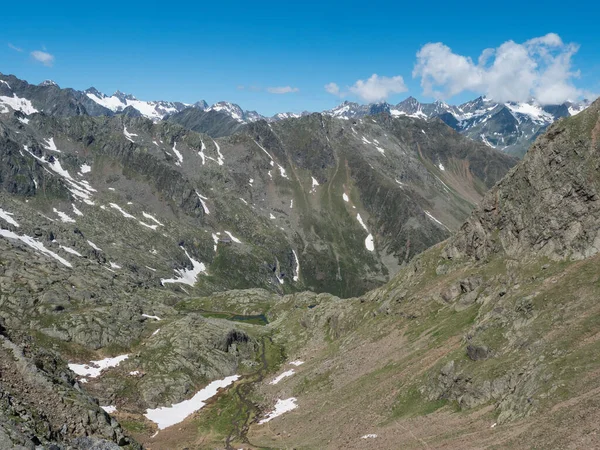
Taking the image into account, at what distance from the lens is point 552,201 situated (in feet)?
234

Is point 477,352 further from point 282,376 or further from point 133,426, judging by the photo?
point 133,426

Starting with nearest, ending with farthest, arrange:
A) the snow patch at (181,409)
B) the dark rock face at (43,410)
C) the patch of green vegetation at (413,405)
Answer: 1. the dark rock face at (43,410)
2. the patch of green vegetation at (413,405)
3. the snow patch at (181,409)

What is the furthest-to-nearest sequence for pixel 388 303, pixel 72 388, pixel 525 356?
pixel 388 303, pixel 525 356, pixel 72 388

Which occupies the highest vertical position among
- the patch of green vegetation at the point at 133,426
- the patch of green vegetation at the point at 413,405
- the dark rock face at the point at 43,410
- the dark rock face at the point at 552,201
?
the dark rock face at the point at 552,201

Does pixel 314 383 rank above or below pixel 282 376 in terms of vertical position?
above

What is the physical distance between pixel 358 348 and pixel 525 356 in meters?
37.5

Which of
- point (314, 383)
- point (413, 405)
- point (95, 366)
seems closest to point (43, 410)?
point (413, 405)

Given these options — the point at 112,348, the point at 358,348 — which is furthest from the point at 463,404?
the point at 112,348

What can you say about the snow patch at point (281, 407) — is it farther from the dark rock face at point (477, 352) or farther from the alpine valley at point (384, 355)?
the dark rock face at point (477, 352)

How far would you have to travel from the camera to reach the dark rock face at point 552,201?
6481cm

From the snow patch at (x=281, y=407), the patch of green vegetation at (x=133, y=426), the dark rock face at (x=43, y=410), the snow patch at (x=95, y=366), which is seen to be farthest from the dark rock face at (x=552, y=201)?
the snow patch at (x=95, y=366)

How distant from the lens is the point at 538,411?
3734cm

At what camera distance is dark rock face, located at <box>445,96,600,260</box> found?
64.8m

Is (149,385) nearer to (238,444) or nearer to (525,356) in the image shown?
(238,444)
